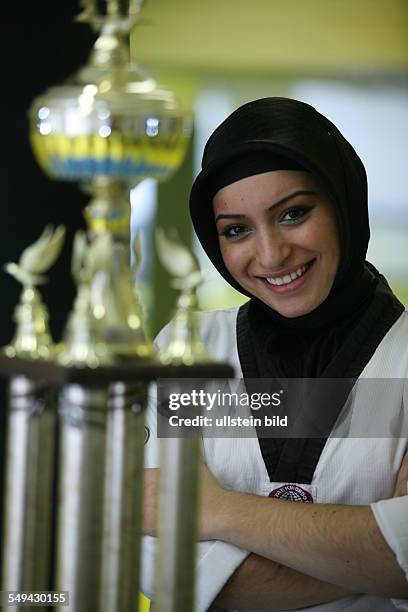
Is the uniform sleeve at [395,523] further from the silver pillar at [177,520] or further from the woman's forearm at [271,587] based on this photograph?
the silver pillar at [177,520]

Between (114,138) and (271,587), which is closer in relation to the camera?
(114,138)

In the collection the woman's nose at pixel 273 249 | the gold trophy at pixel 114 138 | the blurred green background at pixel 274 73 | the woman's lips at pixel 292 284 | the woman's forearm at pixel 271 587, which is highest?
the blurred green background at pixel 274 73

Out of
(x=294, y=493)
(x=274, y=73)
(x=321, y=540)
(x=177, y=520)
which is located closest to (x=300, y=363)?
(x=294, y=493)

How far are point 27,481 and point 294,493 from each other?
2.29 feet

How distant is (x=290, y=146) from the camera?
1.51 metres

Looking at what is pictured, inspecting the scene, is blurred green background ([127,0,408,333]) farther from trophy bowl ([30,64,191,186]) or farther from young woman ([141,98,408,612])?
trophy bowl ([30,64,191,186])

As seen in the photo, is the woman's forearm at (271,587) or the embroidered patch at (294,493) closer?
the woman's forearm at (271,587)

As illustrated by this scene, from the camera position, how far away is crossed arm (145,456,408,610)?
139cm

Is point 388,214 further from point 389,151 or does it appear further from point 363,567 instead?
point 363,567

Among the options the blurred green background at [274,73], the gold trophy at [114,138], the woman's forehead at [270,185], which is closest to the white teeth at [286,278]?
the woman's forehead at [270,185]

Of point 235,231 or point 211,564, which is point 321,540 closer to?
point 211,564

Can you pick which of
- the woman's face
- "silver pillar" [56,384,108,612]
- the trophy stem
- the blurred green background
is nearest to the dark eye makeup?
the woman's face

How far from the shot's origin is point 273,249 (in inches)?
59.4

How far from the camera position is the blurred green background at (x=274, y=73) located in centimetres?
309
